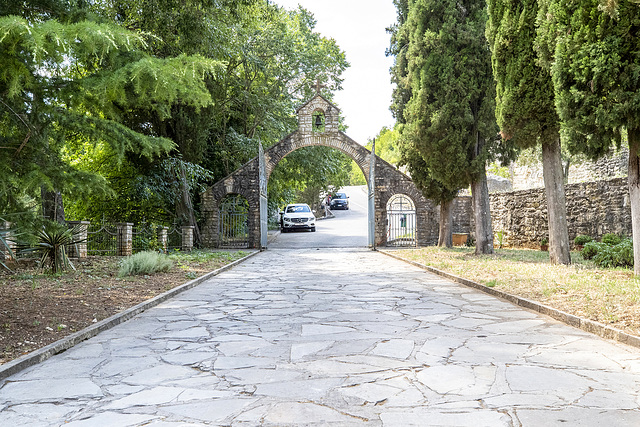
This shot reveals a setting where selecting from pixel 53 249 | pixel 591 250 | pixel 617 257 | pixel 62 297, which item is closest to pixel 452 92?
pixel 591 250

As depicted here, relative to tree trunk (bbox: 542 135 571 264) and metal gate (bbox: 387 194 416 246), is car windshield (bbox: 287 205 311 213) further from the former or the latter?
tree trunk (bbox: 542 135 571 264)

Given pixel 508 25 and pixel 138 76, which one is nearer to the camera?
pixel 138 76

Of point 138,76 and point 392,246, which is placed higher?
point 138,76

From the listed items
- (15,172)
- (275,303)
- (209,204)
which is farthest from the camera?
(209,204)

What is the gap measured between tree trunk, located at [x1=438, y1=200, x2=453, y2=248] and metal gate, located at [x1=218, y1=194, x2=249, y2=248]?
8842mm

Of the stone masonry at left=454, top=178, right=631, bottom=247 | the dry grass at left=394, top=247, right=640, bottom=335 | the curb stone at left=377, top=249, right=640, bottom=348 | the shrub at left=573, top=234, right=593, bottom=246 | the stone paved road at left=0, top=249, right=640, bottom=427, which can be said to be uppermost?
the stone masonry at left=454, top=178, right=631, bottom=247

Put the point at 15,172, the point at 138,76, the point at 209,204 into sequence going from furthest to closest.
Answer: the point at 209,204 < the point at 15,172 < the point at 138,76

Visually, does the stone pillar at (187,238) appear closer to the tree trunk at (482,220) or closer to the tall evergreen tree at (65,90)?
the tree trunk at (482,220)

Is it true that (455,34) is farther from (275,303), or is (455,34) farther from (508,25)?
(275,303)

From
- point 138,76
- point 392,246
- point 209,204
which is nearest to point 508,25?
point 138,76

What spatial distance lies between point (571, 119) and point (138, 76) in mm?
6854

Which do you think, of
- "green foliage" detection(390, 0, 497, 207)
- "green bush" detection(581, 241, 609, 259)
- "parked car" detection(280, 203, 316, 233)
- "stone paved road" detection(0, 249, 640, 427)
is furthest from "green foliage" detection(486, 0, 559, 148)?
"parked car" detection(280, 203, 316, 233)

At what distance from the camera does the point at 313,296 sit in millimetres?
8242

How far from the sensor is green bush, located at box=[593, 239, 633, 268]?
10.4 m
